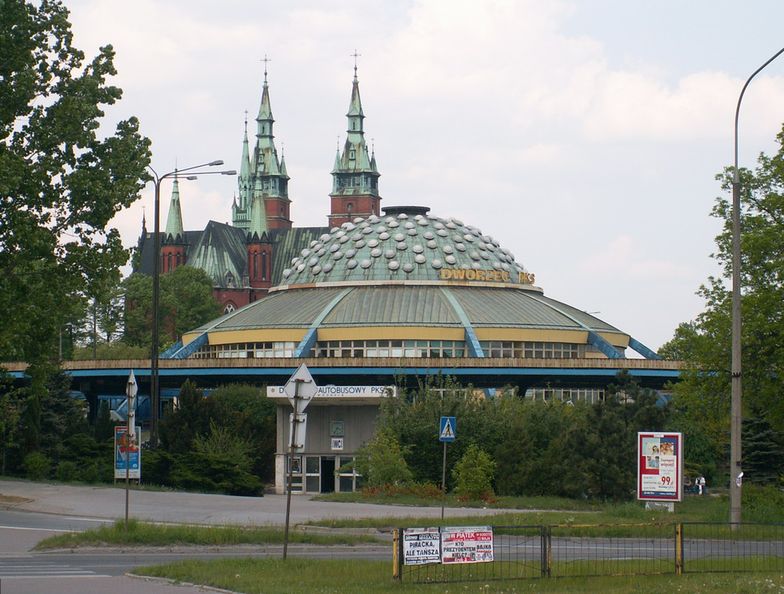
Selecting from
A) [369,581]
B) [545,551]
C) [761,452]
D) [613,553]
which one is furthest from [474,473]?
[369,581]

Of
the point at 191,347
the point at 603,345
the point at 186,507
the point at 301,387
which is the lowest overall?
the point at 186,507

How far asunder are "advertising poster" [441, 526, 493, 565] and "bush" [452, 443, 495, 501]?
24.8 metres

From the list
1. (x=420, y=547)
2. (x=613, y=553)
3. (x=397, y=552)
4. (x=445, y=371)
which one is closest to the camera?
(x=397, y=552)

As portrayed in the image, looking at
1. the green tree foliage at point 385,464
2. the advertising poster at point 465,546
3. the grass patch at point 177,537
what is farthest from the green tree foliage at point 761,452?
the advertising poster at point 465,546

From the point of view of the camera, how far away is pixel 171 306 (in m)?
177

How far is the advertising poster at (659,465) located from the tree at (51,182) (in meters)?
18.4

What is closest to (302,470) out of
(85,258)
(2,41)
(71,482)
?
(71,482)

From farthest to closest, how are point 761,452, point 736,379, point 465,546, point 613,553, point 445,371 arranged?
point 445,371 → point 761,452 → point 736,379 → point 613,553 → point 465,546

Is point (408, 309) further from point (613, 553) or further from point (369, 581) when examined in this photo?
point (369, 581)

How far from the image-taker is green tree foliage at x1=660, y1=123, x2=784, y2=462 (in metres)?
47.2

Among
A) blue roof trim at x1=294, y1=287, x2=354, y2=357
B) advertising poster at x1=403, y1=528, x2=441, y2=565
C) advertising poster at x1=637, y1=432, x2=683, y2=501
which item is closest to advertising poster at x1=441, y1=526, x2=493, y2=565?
advertising poster at x1=403, y1=528, x2=441, y2=565

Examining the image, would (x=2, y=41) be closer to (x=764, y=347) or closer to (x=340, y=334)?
(x=764, y=347)

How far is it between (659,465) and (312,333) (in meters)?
60.0

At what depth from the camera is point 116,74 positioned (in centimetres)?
4869
